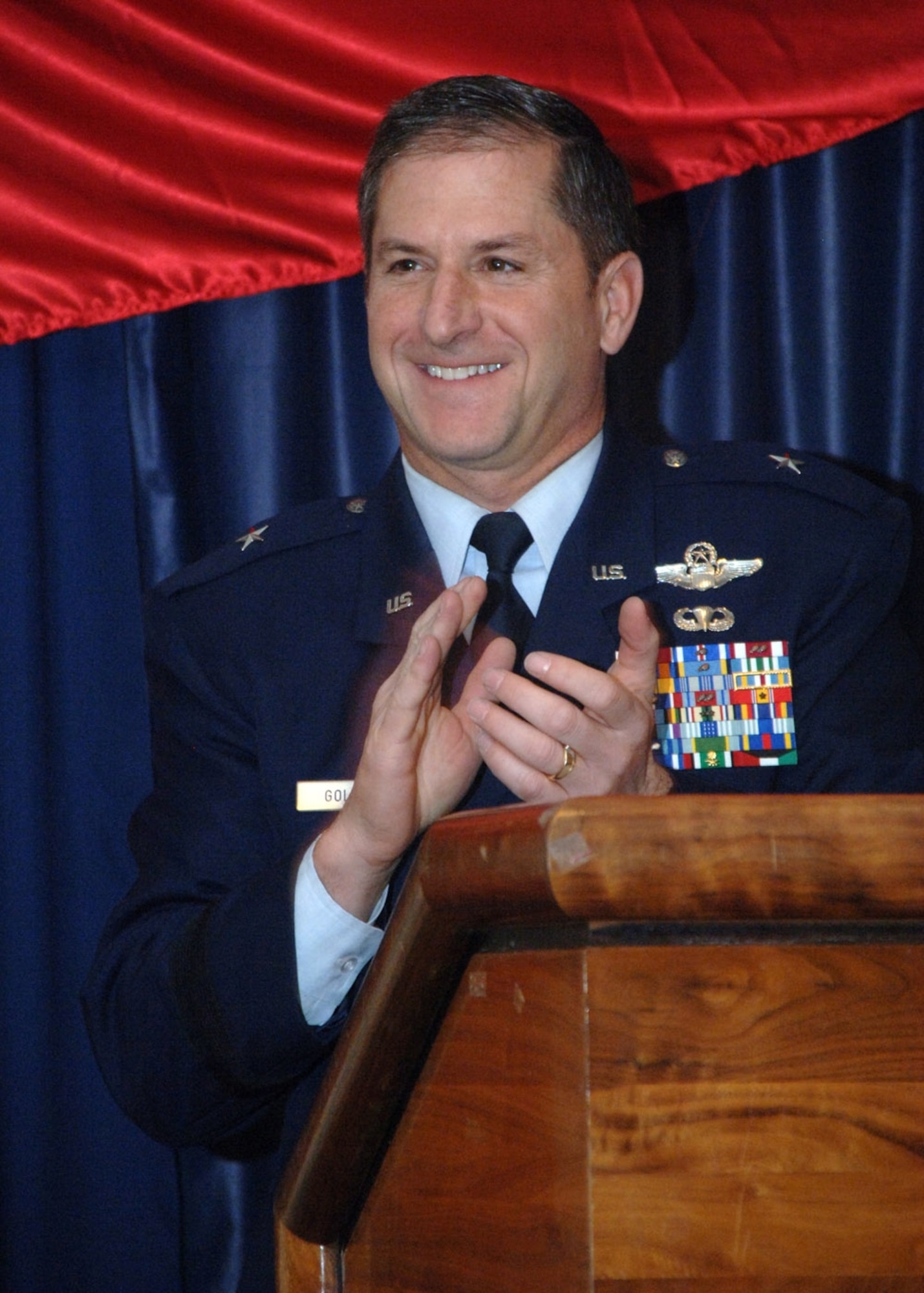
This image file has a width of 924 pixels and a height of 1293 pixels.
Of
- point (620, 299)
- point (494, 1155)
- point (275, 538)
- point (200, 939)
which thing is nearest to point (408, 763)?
point (200, 939)

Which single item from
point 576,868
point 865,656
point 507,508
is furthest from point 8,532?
point 576,868

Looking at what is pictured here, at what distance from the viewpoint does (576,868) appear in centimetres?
50

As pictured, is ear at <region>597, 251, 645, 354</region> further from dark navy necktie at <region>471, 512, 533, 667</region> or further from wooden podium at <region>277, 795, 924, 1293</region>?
wooden podium at <region>277, 795, 924, 1293</region>

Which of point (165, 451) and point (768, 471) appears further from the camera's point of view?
point (165, 451)

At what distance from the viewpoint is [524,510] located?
1535mm

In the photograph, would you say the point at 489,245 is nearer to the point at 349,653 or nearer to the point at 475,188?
the point at 475,188

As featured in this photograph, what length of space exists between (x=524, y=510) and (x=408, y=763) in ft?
1.74

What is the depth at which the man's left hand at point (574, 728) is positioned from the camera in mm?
976

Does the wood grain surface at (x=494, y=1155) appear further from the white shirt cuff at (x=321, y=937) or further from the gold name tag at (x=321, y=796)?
the gold name tag at (x=321, y=796)

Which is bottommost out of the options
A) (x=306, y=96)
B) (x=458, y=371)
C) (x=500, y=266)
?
(x=458, y=371)

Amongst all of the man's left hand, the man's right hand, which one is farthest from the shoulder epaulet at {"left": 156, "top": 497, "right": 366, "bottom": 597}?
the man's left hand

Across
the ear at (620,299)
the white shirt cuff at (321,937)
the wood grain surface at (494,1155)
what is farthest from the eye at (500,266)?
the wood grain surface at (494,1155)

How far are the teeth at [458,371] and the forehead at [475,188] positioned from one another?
13 centimetres

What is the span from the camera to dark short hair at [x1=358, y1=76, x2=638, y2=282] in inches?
60.1
